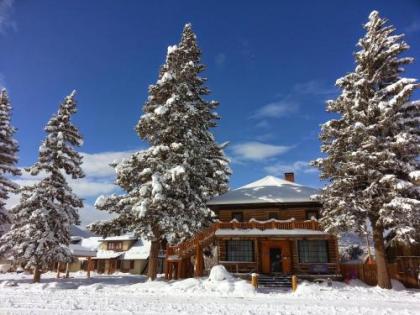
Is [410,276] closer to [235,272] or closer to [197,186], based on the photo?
[235,272]

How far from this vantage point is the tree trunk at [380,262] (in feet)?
65.0

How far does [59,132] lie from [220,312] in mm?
23451

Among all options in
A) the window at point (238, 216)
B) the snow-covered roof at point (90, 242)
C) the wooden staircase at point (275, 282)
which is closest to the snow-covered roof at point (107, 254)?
the snow-covered roof at point (90, 242)

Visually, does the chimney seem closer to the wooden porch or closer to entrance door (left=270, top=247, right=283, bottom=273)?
the wooden porch

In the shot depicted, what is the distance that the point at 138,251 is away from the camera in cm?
5175

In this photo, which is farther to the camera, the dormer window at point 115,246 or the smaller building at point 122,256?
the dormer window at point 115,246

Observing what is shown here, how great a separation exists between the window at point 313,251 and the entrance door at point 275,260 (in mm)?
1746

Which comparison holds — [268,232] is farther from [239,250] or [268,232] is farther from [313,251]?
[313,251]

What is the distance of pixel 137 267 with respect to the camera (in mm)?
50688

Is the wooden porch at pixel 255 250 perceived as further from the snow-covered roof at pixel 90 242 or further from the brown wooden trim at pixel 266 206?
the snow-covered roof at pixel 90 242

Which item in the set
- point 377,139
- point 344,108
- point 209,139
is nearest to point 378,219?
point 377,139

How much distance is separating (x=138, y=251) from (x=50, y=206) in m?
27.2

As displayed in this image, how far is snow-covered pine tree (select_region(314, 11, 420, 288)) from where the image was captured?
63.9 ft

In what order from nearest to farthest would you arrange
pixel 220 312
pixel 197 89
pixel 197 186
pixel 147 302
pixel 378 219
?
1. pixel 220 312
2. pixel 147 302
3. pixel 378 219
4. pixel 197 186
5. pixel 197 89
